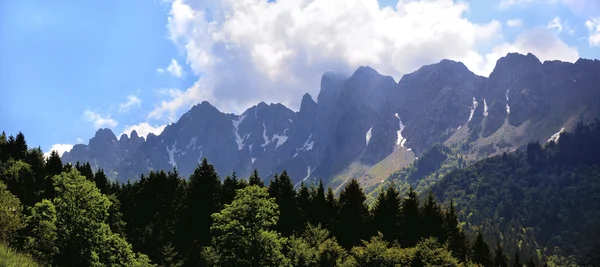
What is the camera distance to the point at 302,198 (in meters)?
80.5

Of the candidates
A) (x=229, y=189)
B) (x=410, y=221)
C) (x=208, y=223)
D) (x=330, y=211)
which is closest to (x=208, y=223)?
(x=208, y=223)

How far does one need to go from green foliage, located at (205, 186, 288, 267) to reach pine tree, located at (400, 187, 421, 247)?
26818 millimetres

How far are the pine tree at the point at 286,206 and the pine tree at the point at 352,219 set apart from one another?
742 cm

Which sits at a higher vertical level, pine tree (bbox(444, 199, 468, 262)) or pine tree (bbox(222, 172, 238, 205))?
pine tree (bbox(222, 172, 238, 205))

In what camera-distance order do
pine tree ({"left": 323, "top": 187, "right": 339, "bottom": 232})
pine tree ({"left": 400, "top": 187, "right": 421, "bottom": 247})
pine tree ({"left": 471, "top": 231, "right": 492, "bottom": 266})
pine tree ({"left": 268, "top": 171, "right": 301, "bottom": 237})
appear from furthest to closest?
pine tree ({"left": 471, "top": 231, "right": 492, "bottom": 266}) → pine tree ({"left": 323, "top": 187, "right": 339, "bottom": 232}) → pine tree ({"left": 268, "top": 171, "right": 301, "bottom": 237}) → pine tree ({"left": 400, "top": 187, "right": 421, "bottom": 247})

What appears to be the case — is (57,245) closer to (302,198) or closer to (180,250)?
(180,250)

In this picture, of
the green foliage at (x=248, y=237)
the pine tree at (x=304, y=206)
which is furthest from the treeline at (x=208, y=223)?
the pine tree at (x=304, y=206)

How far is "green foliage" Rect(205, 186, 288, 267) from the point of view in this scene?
46.8m

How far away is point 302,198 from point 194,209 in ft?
62.2

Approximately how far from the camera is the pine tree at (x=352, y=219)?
2798 inches

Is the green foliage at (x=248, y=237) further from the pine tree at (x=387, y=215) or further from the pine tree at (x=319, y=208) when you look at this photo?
the pine tree at (x=319, y=208)

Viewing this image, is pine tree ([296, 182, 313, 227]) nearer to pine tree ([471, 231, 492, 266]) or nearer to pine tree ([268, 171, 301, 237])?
pine tree ([268, 171, 301, 237])

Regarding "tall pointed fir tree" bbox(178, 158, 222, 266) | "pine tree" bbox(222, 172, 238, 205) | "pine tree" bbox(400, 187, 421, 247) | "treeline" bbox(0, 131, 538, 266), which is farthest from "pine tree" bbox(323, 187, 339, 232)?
"tall pointed fir tree" bbox(178, 158, 222, 266)

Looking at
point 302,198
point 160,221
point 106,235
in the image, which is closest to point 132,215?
point 160,221
